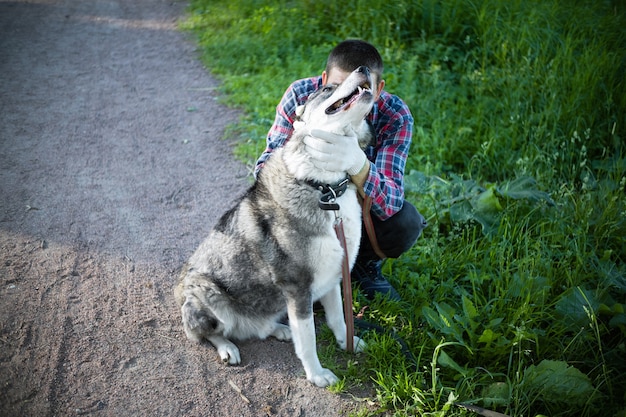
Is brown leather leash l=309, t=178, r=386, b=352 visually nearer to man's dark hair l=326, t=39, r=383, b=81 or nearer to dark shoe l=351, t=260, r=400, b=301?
dark shoe l=351, t=260, r=400, b=301

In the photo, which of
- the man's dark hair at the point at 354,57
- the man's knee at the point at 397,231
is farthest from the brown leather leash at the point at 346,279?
the man's dark hair at the point at 354,57

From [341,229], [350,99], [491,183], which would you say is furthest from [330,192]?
[491,183]

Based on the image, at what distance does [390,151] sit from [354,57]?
2.15 ft

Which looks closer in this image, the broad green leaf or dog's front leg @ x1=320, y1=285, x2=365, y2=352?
the broad green leaf

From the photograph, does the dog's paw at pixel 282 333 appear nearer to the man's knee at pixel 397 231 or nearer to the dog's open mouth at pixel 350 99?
the man's knee at pixel 397 231

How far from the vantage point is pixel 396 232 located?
3189 millimetres

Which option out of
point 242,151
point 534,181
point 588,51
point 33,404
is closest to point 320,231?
point 33,404

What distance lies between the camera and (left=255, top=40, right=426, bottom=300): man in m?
3.02

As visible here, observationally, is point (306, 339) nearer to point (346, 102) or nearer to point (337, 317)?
point (337, 317)

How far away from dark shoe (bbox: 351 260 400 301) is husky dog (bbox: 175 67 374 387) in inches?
18.5

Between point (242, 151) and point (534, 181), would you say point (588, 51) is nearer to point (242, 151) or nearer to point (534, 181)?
point (534, 181)

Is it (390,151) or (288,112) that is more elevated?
(288,112)

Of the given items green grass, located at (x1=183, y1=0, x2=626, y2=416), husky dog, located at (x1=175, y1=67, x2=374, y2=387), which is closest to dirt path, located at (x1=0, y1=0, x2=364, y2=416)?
husky dog, located at (x1=175, y1=67, x2=374, y2=387)

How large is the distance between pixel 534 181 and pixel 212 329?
290cm
